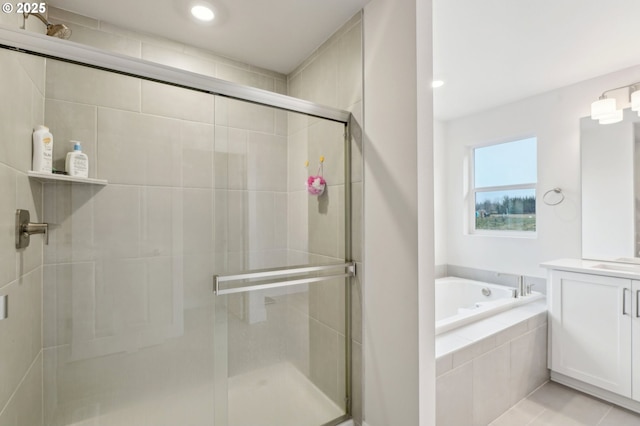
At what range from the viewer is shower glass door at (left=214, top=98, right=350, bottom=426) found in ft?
4.47

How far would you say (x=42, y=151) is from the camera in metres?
1.16

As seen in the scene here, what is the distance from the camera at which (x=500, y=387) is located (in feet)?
6.11

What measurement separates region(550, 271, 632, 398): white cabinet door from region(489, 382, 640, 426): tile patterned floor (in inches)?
5.1

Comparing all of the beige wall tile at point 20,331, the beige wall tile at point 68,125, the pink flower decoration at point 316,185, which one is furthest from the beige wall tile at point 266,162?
the beige wall tile at point 20,331

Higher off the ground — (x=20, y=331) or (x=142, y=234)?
(x=142, y=234)

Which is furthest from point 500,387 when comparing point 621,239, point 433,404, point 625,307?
point 621,239

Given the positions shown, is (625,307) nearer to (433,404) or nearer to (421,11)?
(433,404)

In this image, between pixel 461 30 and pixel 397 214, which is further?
pixel 461 30

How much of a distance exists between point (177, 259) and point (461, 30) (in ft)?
7.20

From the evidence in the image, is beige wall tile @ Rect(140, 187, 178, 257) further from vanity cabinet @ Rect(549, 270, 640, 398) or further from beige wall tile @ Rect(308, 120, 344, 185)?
vanity cabinet @ Rect(549, 270, 640, 398)

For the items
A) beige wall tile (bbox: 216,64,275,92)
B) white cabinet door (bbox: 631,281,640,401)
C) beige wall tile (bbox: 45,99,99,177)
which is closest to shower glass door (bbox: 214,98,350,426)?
beige wall tile (bbox: 45,99,99,177)

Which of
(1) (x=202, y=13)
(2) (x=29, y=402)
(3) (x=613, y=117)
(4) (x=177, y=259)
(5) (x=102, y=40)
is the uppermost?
(1) (x=202, y=13)

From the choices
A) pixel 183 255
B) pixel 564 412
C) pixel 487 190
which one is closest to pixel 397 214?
pixel 183 255

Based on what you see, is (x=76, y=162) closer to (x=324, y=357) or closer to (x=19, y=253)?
(x=19, y=253)
